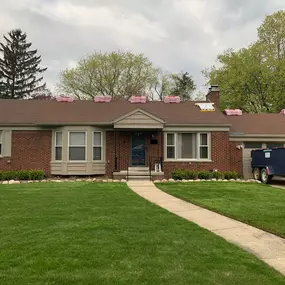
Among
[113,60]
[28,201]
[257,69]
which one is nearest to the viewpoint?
[28,201]

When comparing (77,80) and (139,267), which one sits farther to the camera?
(77,80)

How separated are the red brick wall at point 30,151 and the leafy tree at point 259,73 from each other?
75.1 feet

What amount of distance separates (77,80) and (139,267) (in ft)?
128

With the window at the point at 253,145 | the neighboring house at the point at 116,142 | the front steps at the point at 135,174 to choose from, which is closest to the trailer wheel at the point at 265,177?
the neighboring house at the point at 116,142

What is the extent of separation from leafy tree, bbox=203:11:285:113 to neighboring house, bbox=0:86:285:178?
15907 mm

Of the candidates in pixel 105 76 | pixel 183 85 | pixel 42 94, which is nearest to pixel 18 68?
pixel 42 94

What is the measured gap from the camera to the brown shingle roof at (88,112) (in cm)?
1827

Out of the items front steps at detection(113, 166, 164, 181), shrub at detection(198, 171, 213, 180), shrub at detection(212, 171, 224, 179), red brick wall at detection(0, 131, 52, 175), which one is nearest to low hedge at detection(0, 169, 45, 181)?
red brick wall at detection(0, 131, 52, 175)

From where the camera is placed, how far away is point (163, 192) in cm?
1235

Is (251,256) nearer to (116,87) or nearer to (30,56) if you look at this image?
(116,87)

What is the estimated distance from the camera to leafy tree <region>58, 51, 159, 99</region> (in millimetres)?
41094

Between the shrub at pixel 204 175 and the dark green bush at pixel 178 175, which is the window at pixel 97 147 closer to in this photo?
the dark green bush at pixel 178 175

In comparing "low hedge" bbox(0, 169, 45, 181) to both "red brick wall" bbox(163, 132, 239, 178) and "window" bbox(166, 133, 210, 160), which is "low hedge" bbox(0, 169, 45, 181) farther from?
"window" bbox(166, 133, 210, 160)

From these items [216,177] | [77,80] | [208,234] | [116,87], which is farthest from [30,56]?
[208,234]
